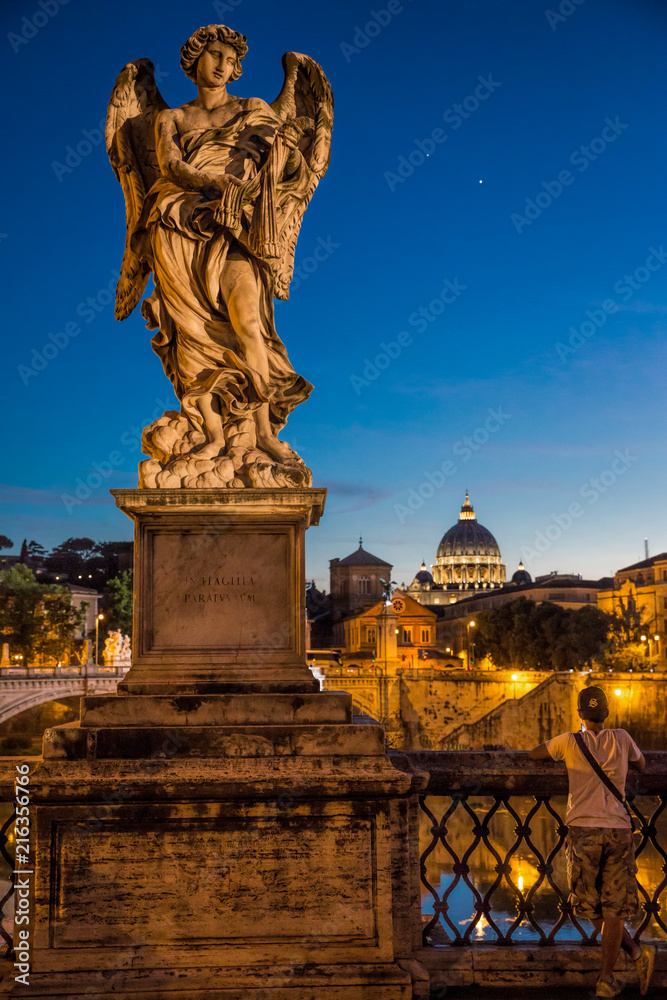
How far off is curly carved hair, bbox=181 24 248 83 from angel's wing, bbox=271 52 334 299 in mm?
282

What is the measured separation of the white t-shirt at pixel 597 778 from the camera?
160 inches

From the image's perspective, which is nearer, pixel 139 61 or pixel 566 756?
pixel 566 756

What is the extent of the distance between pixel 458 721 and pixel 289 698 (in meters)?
64.1

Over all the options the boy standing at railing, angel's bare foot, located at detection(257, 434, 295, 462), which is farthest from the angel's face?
the boy standing at railing

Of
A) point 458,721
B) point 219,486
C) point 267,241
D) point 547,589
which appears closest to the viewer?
point 219,486

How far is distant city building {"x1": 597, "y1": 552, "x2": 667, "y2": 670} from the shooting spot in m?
75.8

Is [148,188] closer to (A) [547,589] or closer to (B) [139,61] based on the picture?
(B) [139,61]

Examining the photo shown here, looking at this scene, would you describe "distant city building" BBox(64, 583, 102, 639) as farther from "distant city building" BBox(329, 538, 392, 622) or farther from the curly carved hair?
the curly carved hair

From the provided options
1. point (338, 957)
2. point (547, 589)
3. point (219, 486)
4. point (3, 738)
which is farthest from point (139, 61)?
point (547, 589)

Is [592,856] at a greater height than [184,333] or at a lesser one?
lesser

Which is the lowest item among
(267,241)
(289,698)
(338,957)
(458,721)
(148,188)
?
(458,721)

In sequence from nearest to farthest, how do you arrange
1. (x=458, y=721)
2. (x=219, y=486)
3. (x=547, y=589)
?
1. (x=219, y=486)
2. (x=458, y=721)
3. (x=547, y=589)

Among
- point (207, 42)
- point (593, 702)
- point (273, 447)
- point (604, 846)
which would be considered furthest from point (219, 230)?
point (604, 846)

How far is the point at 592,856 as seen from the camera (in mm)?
4035
